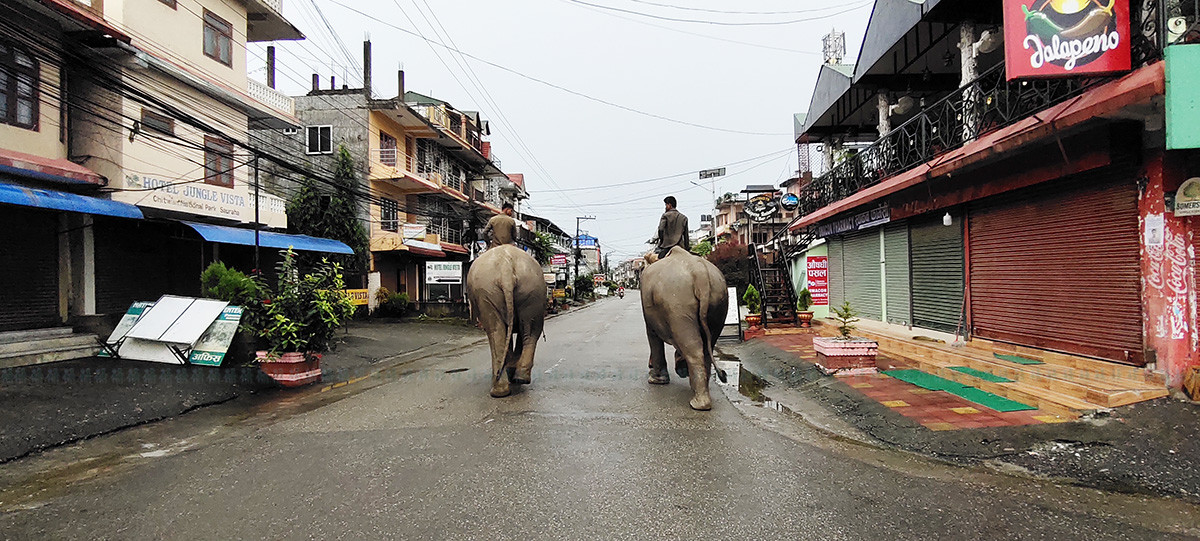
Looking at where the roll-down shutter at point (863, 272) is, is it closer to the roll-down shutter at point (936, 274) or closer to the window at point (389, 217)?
the roll-down shutter at point (936, 274)

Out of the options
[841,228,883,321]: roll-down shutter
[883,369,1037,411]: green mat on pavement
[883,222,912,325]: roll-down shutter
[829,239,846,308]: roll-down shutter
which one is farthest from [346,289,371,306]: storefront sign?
[883,369,1037,411]: green mat on pavement

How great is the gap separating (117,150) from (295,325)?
7.12 m

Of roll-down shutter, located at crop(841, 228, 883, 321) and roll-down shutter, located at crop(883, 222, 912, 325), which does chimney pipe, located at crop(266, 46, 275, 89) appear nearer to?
roll-down shutter, located at crop(841, 228, 883, 321)

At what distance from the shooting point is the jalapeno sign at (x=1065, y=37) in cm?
579

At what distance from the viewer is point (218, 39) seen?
15.6m

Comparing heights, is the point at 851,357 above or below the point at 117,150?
below

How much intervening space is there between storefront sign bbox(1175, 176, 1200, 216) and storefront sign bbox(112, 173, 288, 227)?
16.5 metres

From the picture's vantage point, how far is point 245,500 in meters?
4.02

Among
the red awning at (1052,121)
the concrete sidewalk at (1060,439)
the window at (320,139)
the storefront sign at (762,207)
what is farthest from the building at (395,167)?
the concrete sidewalk at (1060,439)

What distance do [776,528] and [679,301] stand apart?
376 centimetres

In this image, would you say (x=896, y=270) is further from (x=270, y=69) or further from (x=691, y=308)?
(x=270, y=69)

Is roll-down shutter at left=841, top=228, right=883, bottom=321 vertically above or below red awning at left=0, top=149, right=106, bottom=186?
below

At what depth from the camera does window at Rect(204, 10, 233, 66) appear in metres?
15.2

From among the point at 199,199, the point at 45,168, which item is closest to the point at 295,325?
the point at 45,168
